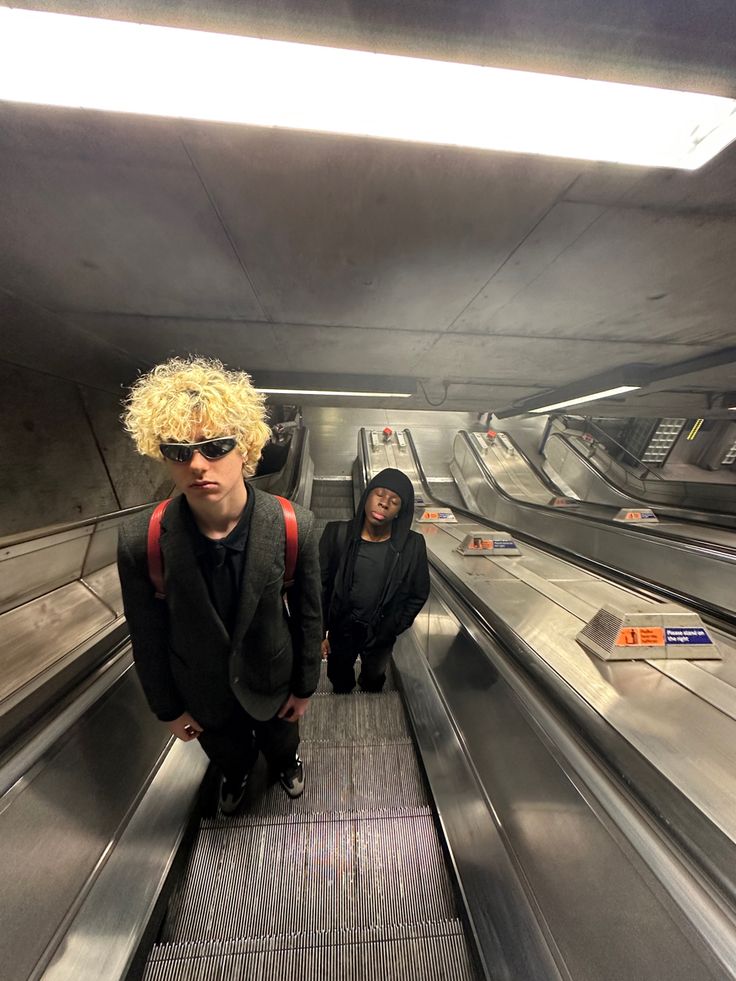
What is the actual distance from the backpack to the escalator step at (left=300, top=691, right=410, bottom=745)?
1.81 meters

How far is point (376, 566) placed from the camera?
236cm

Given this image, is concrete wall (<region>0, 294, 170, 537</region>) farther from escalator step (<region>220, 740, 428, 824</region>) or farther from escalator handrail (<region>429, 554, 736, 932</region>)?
escalator handrail (<region>429, 554, 736, 932</region>)

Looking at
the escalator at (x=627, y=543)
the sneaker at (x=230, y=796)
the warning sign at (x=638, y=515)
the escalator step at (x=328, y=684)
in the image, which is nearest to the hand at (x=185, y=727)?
the sneaker at (x=230, y=796)

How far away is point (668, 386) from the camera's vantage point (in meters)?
4.55

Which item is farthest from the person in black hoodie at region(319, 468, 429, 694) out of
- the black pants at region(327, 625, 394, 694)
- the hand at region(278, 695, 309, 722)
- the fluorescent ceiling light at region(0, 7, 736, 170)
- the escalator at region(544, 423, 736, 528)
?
the escalator at region(544, 423, 736, 528)

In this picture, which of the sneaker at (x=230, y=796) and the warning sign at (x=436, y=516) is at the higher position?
the warning sign at (x=436, y=516)

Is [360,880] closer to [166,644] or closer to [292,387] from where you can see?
[166,644]

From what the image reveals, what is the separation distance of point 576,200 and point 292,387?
12.6 feet

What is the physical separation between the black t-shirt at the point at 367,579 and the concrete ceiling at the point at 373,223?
1.87 m

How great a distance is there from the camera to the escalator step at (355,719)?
2506 millimetres

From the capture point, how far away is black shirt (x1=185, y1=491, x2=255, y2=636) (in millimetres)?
1283

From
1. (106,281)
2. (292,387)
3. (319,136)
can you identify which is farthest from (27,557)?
(292,387)

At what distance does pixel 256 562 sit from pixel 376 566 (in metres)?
1.21

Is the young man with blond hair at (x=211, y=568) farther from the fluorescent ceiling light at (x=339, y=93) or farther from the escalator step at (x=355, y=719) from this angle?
the escalator step at (x=355, y=719)
